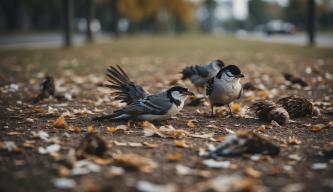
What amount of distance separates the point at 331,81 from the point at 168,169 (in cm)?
637

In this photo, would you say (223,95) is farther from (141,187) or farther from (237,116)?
(141,187)

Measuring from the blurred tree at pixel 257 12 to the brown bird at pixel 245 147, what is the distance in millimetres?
91769

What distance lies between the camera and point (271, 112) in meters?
5.39

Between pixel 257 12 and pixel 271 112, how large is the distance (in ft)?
302

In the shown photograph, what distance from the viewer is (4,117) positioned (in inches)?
223

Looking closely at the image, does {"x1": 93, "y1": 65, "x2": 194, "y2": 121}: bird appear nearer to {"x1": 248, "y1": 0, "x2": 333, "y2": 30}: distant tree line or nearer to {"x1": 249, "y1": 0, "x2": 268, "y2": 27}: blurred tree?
{"x1": 248, "y1": 0, "x2": 333, "y2": 30}: distant tree line

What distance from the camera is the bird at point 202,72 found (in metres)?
7.43

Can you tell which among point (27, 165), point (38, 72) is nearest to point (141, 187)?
point (27, 165)

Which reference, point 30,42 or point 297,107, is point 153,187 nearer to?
point 297,107

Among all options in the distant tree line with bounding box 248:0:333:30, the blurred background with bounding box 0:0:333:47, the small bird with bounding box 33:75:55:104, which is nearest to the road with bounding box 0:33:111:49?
the blurred background with bounding box 0:0:333:47

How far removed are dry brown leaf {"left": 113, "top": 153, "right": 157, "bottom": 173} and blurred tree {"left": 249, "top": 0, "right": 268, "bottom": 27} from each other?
9233cm

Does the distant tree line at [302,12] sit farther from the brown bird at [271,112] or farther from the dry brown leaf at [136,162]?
the dry brown leaf at [136,162]

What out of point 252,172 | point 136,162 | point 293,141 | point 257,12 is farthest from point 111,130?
point 257,12

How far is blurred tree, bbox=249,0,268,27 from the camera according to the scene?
3649 inches
